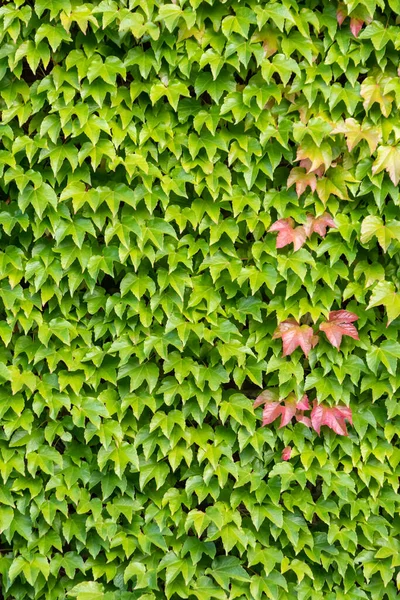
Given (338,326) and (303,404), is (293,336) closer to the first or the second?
(338,326)

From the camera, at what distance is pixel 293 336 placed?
2.86 m

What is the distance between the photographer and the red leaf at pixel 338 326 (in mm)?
2842

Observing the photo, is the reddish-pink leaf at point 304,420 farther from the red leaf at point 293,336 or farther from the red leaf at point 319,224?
the red leaf at point 319,224

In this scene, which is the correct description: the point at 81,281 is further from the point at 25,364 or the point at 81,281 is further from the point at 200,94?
the point at 200,94

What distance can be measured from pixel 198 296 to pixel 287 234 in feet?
1.55

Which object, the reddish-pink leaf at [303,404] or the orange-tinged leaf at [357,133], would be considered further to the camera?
the reddish-pink leaf at [303,404]

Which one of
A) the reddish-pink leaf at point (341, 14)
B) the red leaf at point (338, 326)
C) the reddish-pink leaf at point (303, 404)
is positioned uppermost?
the reddish-pink leaf at point (341, 14)

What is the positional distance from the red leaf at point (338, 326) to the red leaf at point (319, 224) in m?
0.36

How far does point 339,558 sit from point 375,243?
145cm

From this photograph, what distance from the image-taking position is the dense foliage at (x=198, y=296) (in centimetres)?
276

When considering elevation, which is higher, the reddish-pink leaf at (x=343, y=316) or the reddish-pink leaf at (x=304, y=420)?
the reddish-pink leaf at (x=343, y=316)

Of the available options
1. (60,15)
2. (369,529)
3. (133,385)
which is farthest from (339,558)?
(60,15)

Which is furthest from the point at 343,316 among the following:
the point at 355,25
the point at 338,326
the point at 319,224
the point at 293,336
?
the point at 355,25

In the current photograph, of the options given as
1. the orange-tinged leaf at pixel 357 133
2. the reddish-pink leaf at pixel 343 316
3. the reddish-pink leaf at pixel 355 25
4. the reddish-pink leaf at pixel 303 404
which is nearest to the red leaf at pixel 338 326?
the reddish-pink leaf at pixel 343 316
